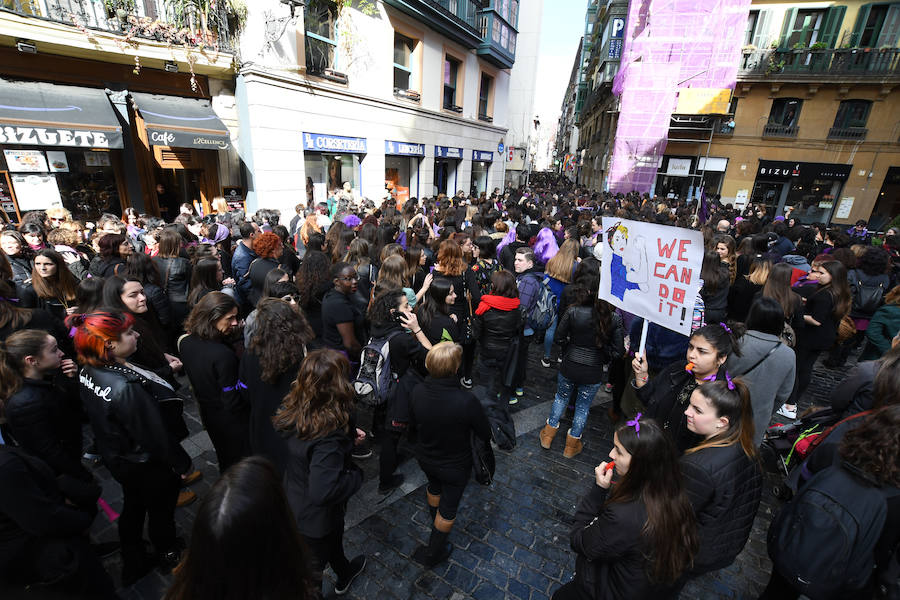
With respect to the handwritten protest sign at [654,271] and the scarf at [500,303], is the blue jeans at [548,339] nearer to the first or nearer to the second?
the scarf at [500,303]

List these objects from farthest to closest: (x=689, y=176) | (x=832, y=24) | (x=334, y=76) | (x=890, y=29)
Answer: (x=689, y=176) < (x=832, y=24) < (x=890, y=29) < (x=334, y=76)

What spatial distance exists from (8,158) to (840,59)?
31.8m

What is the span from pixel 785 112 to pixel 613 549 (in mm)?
28407

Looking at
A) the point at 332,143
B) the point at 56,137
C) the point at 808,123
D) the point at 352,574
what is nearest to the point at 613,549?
the point at 352,574

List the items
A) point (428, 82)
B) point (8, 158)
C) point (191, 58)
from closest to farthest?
1. point (8, 158)
2. point (191, 58)
3. point (428, 82)

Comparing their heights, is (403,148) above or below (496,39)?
below

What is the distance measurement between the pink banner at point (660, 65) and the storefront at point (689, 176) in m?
0.81

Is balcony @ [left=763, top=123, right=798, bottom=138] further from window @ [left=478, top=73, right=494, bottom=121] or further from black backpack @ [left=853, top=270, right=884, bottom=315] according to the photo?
black backpack @ [left=853, top=270, right=884, bottom=315]

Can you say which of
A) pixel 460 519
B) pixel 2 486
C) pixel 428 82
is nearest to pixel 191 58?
pixel 428 82

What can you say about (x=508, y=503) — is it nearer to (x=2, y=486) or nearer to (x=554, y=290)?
(x=554, y=290)

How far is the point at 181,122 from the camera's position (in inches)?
363

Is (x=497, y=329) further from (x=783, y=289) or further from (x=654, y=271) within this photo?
(x=783, y=289)

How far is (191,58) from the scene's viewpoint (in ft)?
29.7

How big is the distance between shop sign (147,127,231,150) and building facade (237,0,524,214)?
0.86 metres
